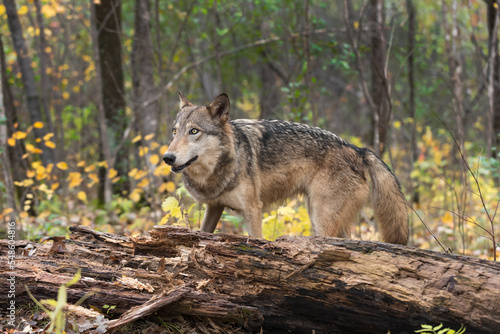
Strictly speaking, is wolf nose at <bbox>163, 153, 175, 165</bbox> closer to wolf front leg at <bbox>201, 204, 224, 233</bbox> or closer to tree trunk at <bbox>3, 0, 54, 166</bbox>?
wolf front leg at <bbox>201, 204, 224, 233</bbox>

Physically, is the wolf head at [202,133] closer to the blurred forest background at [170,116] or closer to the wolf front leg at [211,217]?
the wolf front leg at [211,217]

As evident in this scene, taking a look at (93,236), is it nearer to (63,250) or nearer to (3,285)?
(63,250)

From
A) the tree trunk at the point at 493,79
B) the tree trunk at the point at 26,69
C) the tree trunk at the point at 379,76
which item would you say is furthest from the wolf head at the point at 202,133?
the tree trunk at the point at 493,79

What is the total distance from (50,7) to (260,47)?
16.2 ft

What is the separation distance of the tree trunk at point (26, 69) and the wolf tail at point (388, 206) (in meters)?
6.89

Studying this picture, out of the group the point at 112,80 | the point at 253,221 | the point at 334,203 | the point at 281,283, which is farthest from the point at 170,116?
the point at 281,283

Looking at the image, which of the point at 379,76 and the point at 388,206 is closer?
the point at 388,206

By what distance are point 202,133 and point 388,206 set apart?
7.44 feet

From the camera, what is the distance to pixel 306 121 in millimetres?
8289

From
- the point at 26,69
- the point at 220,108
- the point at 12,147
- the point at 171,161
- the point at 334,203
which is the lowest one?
the point at 12,147

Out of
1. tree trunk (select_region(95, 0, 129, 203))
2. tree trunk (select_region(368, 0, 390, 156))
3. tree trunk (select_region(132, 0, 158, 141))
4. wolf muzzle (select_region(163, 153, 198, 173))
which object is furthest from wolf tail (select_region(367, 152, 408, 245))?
tree trunk (select_region(95, 0, 129, 203))

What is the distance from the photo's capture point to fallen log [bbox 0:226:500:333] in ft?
9.90

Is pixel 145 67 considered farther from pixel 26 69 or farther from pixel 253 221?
pixel 253 221

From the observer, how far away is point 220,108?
16.2 ft
